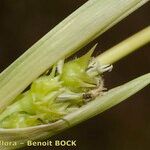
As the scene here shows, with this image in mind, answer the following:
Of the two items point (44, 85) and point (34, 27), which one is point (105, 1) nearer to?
point (44, 85)

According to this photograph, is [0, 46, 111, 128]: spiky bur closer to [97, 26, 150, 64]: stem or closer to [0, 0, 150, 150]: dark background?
[97, 26, 150, 64]: stem

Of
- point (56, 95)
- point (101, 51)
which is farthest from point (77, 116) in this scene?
point (101, 51)

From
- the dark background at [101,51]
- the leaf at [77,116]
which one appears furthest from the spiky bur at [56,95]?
the dark background at [101,51]

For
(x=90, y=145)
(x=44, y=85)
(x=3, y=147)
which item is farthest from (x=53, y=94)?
(x=90, y=145)

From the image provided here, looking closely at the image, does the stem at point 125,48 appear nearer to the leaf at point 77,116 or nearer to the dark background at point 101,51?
the leaf at point 77,116

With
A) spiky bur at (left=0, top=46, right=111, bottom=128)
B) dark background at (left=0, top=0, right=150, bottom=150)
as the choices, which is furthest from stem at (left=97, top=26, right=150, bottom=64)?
dark background at (left=0, top=0, right=150, bottom=150)

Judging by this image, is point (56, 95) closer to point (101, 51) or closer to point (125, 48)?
point (125, 48)

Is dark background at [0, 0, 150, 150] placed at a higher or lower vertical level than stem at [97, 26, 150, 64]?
higher
